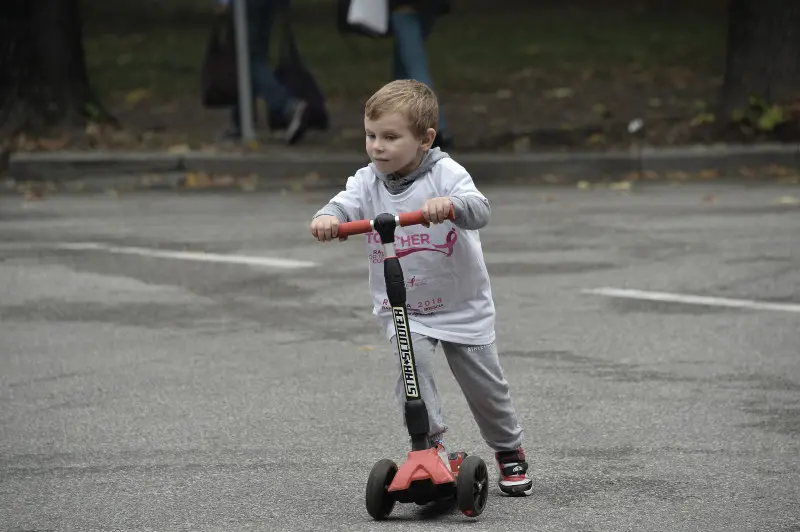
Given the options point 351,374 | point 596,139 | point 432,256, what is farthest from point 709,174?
point 432,256

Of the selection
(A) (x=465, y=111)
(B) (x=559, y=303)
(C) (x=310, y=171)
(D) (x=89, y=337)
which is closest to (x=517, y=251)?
(B) (x=559, y=303)

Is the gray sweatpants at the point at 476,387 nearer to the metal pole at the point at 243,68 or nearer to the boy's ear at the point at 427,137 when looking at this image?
the boy's ear at the point at 427,137

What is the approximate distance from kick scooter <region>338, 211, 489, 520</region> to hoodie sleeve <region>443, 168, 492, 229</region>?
188 mm

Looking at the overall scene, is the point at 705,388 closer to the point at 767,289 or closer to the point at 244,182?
the point at 767,289

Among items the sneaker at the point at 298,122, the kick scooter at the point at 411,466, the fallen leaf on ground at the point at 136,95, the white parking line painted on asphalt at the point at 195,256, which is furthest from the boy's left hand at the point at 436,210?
the fallen leaf on ground at the point at 136,95

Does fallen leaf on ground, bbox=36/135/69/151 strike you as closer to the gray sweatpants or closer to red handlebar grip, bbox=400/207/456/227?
the gray sweatpants

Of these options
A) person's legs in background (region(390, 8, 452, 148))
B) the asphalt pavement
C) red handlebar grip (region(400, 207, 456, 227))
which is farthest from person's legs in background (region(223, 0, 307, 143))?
red handlebar grip (region(400, 207, 456, 227))

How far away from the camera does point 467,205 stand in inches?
183

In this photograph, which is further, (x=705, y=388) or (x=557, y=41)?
(x=557, y=41)

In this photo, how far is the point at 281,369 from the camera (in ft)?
22.9

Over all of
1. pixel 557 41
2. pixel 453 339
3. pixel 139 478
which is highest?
pixel 557 41

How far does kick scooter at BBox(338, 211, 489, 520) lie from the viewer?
4621 mm

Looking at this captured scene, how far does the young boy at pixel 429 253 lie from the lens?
186 inches

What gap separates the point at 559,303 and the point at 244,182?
6094 mm
